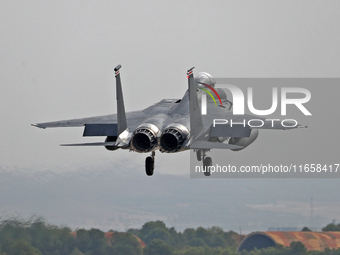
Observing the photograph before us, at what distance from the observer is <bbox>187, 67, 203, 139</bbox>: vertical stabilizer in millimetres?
35094

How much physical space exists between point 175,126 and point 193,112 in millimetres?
Result: 1271

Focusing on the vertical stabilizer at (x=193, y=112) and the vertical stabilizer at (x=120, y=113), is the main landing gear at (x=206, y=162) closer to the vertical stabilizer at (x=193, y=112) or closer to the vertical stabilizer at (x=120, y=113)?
the vertical stabilizer at (x=193, y=112)

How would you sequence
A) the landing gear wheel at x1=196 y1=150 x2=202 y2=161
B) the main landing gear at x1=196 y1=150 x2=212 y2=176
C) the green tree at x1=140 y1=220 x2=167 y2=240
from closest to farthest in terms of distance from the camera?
the main landing gear at x1=196 y1=150 x2=212 y2=176 < the landing gear wheel at x1=196 y1=150 x2=202 y2=161 < the green tree at x1=140 y1=220 x2=167 y2=240

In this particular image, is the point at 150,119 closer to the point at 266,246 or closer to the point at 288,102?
the point at 288,102


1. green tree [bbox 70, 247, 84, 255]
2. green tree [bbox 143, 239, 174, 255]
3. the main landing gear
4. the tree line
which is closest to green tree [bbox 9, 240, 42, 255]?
the tree line

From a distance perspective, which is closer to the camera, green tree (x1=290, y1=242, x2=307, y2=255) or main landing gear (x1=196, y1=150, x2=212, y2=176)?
main landing gear (x1=196, y1=150, x2=212, y2=176)

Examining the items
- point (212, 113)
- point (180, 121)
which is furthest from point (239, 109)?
point (180, 121)

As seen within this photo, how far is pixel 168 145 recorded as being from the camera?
35000 mm

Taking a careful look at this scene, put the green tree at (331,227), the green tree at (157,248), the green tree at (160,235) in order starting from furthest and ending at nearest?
the green tree at (160,235), the green tree at (157,248), the green tree at (331,227)

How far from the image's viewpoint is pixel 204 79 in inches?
1694

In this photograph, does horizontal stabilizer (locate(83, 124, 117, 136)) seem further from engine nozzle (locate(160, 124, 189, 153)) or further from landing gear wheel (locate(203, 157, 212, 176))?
landing gear wheel (locate(203, 157, 212, 176))

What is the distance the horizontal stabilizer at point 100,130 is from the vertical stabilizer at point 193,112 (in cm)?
519

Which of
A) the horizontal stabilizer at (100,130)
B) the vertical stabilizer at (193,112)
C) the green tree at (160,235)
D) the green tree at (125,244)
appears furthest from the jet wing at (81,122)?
the green tree at (160,235)

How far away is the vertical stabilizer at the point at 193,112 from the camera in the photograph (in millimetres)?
35094
